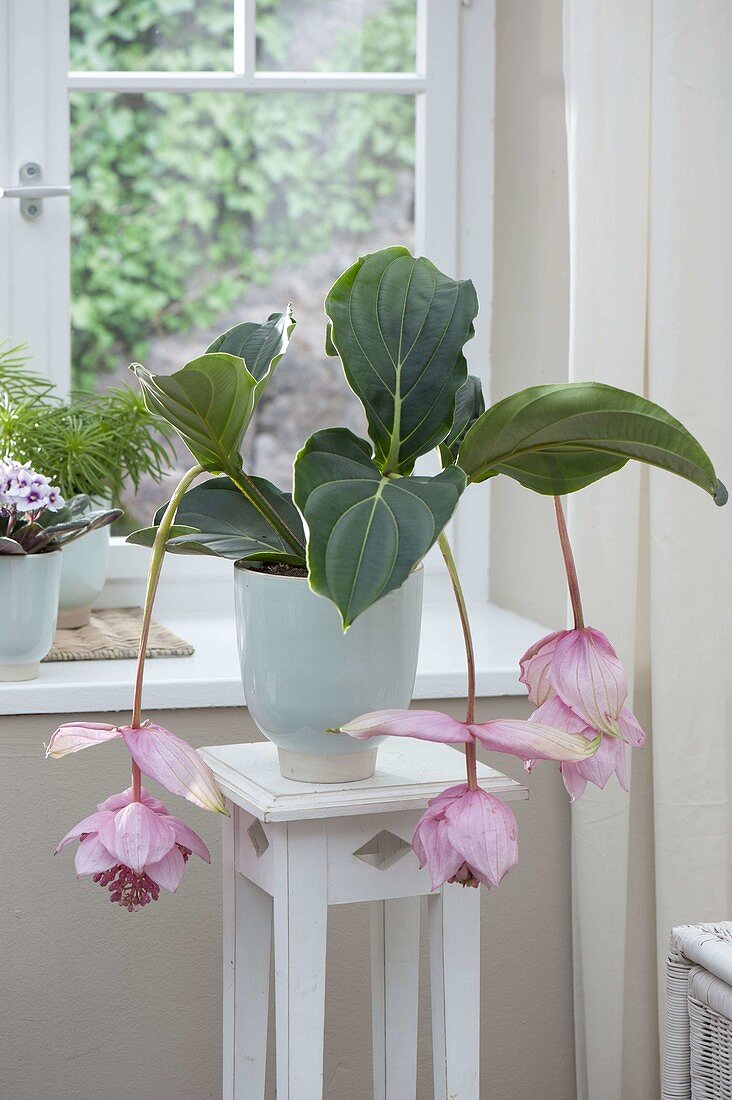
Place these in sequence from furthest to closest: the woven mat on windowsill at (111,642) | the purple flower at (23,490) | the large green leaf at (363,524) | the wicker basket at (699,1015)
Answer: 1. the woven mat on windowsill at (111,642)
2. the purple flower at (23,490)
3. the wicker basket at (699,1015)
4. the large green leaf at (363,524)

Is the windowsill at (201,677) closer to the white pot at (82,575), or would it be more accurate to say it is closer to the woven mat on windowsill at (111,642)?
the woven mat on windowsill at (111,642)

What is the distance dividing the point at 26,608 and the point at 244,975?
50 cm

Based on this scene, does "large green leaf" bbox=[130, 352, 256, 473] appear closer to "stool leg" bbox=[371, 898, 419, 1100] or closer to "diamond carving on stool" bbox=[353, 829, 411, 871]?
"diamond carving on stool" bbox=[353, 829, 411, 871]

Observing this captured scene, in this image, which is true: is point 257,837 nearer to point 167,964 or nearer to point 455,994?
point 455,994

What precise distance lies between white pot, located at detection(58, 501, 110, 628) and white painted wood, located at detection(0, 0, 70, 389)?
0.90 ft

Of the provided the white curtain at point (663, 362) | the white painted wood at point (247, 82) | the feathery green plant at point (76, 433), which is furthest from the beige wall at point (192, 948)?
the feathery green plant at point (76, 433)

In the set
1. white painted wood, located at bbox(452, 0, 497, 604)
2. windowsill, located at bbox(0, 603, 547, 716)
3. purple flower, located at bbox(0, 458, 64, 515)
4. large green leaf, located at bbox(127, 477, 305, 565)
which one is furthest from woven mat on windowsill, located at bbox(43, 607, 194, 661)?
large green leaf, located at bbox(127, 477, 305, 565)

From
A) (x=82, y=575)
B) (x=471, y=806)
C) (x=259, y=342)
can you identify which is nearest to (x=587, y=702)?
(x=471, y=806)

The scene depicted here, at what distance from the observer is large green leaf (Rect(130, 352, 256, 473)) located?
0.76 metres

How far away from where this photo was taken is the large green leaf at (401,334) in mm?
798

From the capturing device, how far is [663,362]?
1357mm

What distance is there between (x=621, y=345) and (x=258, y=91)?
71 cm

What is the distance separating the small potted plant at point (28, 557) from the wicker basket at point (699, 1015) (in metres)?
0.71

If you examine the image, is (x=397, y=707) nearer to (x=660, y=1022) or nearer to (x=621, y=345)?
(x=621, y=345)
